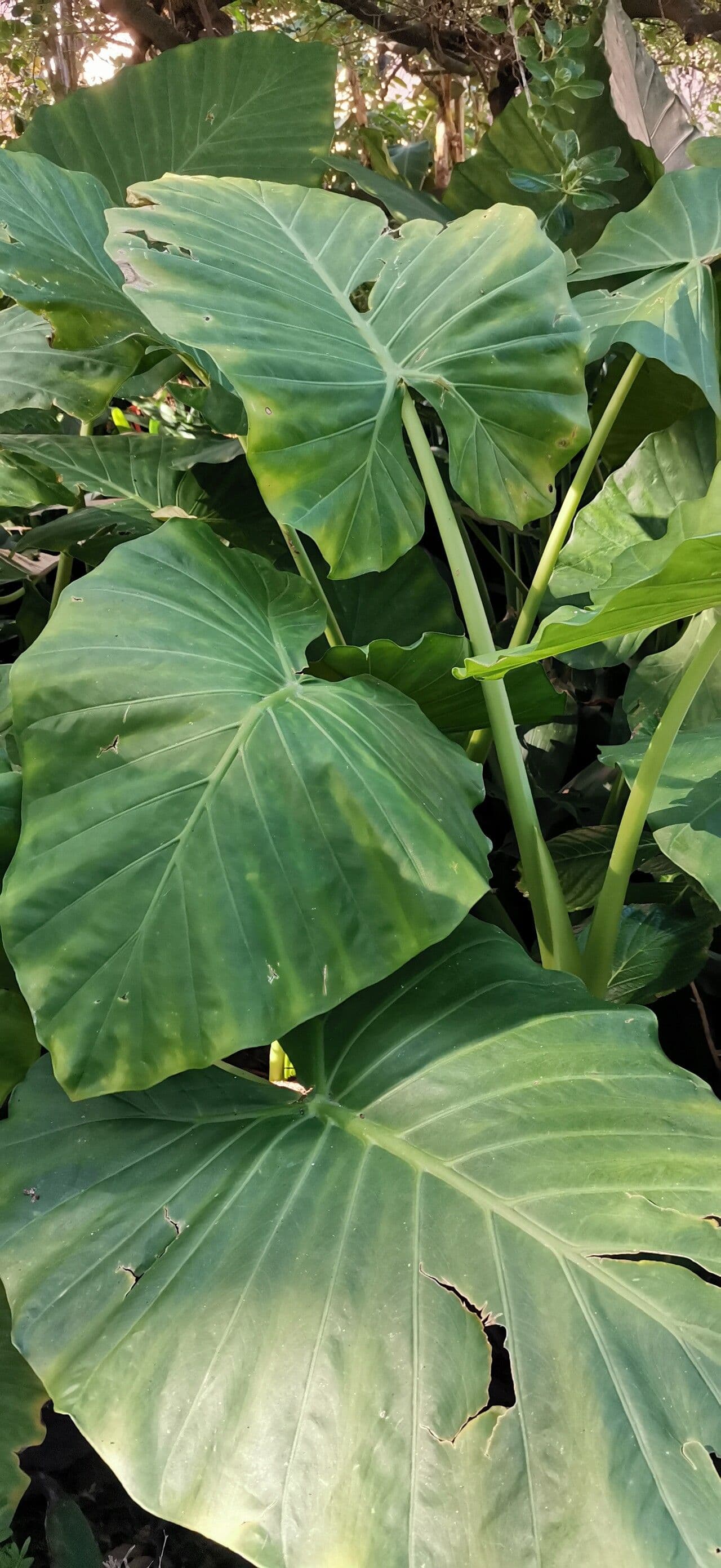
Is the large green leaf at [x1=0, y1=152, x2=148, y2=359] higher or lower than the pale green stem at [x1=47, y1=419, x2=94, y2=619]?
higher

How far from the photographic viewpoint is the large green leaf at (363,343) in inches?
31.2

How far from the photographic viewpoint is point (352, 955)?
65cm

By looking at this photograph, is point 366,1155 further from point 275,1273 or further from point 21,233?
point 21,233

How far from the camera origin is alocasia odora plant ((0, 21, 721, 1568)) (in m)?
0.49

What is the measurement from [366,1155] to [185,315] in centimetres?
65

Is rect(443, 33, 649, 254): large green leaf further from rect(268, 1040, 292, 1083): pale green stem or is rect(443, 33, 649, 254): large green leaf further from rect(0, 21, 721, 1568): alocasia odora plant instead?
rect(268, 1040, 292, 1083): pale green stem

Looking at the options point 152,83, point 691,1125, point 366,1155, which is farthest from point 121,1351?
point 152,83

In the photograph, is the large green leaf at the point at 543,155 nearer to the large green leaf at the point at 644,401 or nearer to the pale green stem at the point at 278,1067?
the large green leaf at the point at 644,401

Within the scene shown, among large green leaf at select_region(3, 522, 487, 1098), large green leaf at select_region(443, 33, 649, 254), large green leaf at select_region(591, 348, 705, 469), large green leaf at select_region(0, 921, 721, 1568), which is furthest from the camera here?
large green leaf at select_region(443, 33, 649, 254)

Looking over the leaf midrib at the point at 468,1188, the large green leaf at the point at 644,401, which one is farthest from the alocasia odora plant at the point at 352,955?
the large green leaf at the point at 644,401

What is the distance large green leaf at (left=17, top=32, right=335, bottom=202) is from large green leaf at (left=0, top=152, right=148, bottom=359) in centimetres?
47

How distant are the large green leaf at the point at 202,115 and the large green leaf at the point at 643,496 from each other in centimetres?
69

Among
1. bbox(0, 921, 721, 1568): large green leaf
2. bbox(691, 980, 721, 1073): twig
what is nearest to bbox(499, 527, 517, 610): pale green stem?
bbox(691, 980, 721, 1073): twig

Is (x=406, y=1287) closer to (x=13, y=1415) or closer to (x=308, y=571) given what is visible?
(x=13, y=1415)
